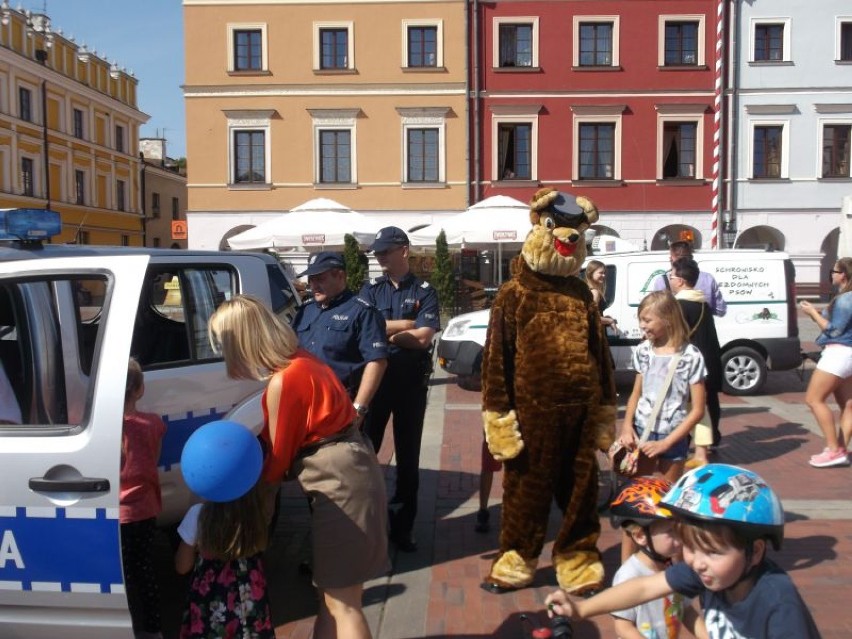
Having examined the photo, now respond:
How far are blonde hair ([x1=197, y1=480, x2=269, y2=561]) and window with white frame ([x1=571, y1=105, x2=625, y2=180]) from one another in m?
25.2

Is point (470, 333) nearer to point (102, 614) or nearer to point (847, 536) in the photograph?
point (847, 536)

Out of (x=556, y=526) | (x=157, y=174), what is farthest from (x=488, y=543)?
(x=157, y=174)

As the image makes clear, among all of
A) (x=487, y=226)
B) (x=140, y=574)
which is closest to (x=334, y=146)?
(x=487, y=226)

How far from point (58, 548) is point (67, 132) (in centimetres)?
4479

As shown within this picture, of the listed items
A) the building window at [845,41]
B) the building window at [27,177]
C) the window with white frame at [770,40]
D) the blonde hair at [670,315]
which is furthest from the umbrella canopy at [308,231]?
the building window at [27,177]

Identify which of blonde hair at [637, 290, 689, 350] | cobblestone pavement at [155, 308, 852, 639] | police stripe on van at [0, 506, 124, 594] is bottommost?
cobblestone pavement at [155, 308, 852, 639]

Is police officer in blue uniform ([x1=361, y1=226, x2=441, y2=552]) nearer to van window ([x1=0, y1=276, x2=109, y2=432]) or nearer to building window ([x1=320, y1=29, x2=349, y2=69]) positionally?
van window ([x1=0, y1=276, x2=109, y2=432])

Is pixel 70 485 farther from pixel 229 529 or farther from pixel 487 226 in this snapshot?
pixel 487 226

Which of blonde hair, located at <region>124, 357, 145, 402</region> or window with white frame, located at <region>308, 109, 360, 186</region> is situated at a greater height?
window with white frame, located at <region>308, 109, 360, 186</region>

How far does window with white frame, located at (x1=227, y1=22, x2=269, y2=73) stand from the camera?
86.8ft

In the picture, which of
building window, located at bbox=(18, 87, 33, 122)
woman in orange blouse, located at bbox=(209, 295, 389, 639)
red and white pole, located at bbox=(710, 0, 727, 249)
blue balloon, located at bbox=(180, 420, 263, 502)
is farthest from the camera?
building window, located at bbox=(18, 87, 33, 122)

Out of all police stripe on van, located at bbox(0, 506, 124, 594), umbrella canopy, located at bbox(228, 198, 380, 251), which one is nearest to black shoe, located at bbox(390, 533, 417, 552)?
police stripe on van, located at bbox(0, 506, 124, 594)

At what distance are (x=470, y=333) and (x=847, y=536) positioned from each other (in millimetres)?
6050

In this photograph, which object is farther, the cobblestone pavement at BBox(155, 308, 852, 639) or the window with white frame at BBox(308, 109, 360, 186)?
Answer: the window with white frame at BBox(308, 109, 360, 186)
